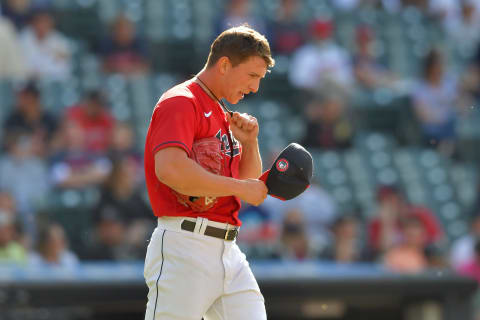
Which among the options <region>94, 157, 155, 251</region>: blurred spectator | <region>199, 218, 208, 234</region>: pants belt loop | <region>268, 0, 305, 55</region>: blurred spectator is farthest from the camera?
<region>268, 0, 305, 55</region>: blurred spectator

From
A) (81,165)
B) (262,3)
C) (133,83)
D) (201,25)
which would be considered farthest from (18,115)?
(262,3)

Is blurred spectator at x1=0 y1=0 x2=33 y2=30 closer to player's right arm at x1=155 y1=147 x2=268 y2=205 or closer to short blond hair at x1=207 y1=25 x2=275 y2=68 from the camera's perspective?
short blond hair at x1=207 y1=25 x2=275 y2=68

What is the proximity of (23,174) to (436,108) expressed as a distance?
5255mm

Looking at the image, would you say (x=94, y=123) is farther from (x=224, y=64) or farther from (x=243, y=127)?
(x=224, y=64)

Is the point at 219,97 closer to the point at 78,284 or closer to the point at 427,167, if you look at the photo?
the point at 78,284

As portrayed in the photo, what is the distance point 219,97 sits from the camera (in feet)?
13.0

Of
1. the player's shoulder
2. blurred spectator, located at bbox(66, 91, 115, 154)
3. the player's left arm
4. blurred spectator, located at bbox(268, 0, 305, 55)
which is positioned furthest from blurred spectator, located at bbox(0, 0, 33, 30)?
the player's shoulder

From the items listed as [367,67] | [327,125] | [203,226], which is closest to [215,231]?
[203,226]

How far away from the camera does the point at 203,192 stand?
3.58 metres

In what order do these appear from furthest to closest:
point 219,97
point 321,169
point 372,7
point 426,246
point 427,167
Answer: point 372,7
point 427,167
point 321,169
point 426,246
point 219,97

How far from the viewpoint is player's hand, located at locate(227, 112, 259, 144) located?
4.00 metres

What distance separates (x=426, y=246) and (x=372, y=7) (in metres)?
5.02

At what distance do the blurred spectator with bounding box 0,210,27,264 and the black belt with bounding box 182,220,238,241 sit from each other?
3.95 metres

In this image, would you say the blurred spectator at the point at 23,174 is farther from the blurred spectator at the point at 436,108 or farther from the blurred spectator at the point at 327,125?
the blurred spectator at the point at 436,108
